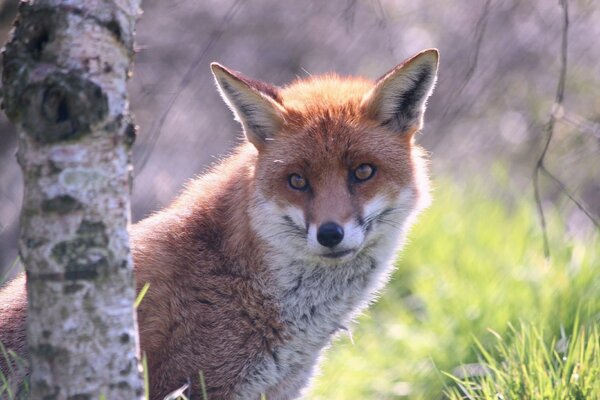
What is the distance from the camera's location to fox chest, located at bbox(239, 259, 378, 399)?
153 inches

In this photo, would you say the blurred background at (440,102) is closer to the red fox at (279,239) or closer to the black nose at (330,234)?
the red fox at (279,239)

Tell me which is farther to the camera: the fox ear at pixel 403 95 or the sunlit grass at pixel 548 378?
the fox ear at pixel 403 95

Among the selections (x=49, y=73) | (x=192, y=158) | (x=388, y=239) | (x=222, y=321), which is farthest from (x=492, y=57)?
(x=49, y=73)

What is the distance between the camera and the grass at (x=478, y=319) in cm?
364

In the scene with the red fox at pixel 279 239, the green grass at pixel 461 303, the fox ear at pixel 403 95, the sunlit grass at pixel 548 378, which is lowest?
the green grass at pixel 461 303

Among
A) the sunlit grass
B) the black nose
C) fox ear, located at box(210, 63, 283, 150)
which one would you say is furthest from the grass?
fox ear, located at box(210, 63, 283, 150)

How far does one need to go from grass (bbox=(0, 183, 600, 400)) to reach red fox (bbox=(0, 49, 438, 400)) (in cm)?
75

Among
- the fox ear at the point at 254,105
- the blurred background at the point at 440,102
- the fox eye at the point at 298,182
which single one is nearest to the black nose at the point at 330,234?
the fox eye at the point at 298,182

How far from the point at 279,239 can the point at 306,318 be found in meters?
0.42

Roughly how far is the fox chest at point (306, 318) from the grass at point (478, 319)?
1.82ft

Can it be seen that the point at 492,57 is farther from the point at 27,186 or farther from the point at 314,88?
the point at 27,186

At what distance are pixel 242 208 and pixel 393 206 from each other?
77 centimetres

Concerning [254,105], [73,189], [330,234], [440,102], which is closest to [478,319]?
[330,234]

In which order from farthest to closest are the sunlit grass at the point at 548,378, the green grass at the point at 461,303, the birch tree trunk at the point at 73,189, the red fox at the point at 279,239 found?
the green grass at the point at 461,303
the red fox at the point at 279,239
the sunlit grass at the point at 548,378
the birch tree trunk at the point at 73,189
